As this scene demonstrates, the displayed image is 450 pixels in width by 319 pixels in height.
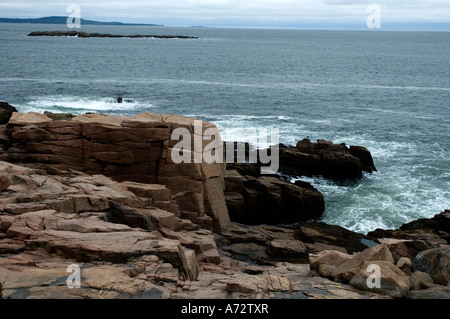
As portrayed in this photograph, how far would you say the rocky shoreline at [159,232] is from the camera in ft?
45.1

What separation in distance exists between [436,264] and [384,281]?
2.69 m

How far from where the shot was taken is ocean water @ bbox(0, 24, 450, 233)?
126 feet

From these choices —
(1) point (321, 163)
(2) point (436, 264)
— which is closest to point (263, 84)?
(1) point (321, 163)

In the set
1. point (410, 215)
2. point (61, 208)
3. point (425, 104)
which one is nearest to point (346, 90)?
point (425, 104)

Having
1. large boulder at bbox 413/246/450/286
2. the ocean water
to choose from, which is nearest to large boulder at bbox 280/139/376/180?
the ocean water

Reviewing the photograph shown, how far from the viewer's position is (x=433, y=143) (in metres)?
52.9

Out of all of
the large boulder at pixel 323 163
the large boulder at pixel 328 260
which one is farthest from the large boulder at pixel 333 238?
the large boulder at pixel 323 163

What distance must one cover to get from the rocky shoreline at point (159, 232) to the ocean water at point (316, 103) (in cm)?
698

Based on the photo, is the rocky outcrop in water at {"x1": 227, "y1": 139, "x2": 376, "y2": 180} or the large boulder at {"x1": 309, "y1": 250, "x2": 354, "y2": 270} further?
the rocky outcrop in water at {"x1": 227, "y1": 139, "x2": 376, "y2": 180}

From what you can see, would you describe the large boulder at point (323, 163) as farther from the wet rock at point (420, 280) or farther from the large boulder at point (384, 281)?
the large boulder at point (384, 281)

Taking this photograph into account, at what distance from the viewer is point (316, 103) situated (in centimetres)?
7581

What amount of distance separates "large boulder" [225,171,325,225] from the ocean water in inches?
65.1

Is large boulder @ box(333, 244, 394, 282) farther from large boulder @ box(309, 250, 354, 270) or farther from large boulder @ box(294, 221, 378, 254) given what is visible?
large boulder @ box(294, 221, 378, 254)

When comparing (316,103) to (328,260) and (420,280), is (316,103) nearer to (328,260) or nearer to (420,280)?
(328,260)
